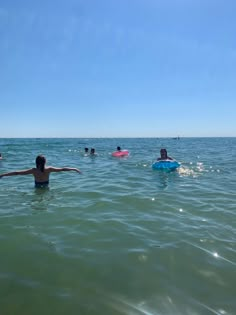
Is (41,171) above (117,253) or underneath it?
above

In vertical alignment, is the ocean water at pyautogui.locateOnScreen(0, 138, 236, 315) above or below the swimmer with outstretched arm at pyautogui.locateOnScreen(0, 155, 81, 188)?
below

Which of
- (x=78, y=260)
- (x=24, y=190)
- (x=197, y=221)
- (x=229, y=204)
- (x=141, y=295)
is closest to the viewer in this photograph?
(x=141, y=295)

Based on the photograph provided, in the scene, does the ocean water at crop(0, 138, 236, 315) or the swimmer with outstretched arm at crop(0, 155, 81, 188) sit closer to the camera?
the ocean water at crop(0, 138, 236, 315)

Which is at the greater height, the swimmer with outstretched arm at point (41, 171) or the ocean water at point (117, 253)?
the swimmer with outstretched arm at point (41, 171)

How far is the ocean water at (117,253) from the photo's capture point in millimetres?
3828

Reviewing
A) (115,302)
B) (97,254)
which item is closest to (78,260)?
(97,254)

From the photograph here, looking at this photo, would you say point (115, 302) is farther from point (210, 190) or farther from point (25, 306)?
point (210, 190)

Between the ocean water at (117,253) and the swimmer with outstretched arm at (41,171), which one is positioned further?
the swimmer with outstretched arm at (41,171)

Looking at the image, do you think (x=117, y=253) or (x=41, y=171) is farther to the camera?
(x=41, y=171)

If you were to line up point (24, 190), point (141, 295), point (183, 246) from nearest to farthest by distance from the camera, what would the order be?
point (141, 295) → point (183, 246) → point (24, 190)

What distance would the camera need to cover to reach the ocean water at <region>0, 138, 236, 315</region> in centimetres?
383

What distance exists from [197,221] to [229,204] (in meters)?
1.93

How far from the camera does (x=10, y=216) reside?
7.21 meters

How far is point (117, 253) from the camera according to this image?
5188 mm
